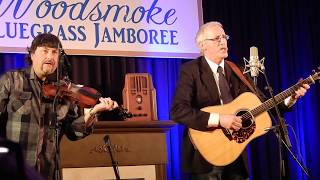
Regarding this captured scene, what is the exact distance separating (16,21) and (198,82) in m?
1.81

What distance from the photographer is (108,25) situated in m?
4.68

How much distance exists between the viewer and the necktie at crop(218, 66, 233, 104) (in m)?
3.48

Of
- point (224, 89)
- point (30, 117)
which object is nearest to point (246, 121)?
point (224, 89)

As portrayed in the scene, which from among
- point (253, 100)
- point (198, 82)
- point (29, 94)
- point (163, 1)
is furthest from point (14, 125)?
point (163, 1)

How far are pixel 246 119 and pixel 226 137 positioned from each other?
21 cm

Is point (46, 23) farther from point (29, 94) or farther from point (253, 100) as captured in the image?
point (253, 100)

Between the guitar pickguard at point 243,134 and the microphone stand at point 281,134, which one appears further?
the guitar pickguard at point 243,134

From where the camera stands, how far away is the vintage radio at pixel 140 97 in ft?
14.0

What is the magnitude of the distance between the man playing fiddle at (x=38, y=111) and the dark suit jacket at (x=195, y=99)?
0.63 metres

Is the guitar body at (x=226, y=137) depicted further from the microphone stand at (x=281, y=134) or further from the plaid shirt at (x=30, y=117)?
the plaid shirt at (x=30, y=117)

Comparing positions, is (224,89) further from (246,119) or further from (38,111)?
(38,111)

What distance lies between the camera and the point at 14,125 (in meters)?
2.82

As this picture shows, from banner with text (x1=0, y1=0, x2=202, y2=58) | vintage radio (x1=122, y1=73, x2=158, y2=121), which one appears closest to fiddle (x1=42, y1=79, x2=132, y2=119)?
vintage radio (x1=122, y1=73, x2=158, y2=121)

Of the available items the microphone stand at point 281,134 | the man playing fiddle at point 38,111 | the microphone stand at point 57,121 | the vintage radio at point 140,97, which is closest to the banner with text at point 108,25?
the vintage radio at point 140,97
